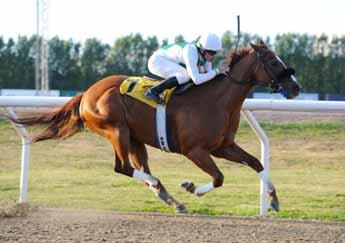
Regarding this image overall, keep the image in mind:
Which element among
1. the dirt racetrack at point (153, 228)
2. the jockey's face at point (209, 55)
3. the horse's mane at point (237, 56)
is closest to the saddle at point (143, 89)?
the jockey's face at point (209, 55)

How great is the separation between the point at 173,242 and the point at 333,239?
123 centimetres

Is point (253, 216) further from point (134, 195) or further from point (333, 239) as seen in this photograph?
A: point (134, 195)

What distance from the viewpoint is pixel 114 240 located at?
17.1 feet

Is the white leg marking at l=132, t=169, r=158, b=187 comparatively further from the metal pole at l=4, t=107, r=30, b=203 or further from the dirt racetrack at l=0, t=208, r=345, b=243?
the metal pole at l=4, t=107, r=30, b=203

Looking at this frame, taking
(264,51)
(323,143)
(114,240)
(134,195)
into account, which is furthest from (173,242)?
(323,143)

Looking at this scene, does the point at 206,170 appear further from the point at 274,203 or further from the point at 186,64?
the point at 186,64

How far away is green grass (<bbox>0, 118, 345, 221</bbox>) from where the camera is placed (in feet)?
25.4

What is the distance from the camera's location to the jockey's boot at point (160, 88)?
6559 mm

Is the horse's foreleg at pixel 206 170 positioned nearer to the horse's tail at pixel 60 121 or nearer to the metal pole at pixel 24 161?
the horse's tail at pixel 60 121

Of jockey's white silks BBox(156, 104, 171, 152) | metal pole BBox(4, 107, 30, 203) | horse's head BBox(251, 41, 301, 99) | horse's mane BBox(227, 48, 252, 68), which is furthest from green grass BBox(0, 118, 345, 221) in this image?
horse's mane BBox(227, 48, 252, 68)

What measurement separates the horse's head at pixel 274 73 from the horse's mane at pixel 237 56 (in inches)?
5.2

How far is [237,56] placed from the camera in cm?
677

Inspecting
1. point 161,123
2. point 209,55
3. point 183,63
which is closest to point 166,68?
point 183,63

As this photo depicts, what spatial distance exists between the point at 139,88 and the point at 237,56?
0.97 metres
